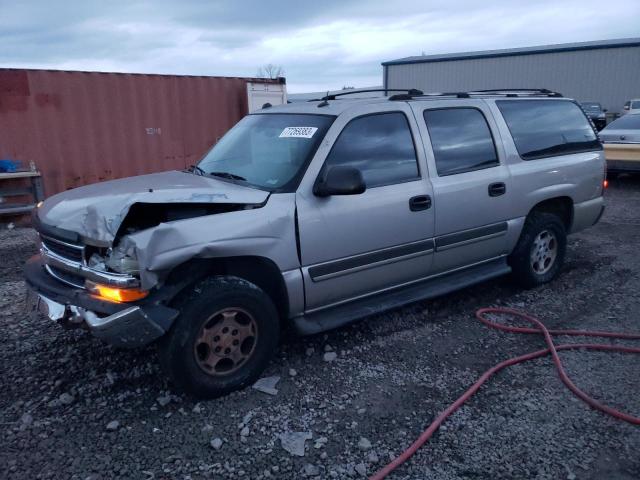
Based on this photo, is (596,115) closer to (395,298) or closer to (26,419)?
(395,298)

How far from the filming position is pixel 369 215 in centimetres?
378

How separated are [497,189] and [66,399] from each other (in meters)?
3.71

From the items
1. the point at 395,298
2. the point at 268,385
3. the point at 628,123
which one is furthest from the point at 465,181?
the point at 628,123

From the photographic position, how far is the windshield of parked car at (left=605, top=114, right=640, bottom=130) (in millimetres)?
11180

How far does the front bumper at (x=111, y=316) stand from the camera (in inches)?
115

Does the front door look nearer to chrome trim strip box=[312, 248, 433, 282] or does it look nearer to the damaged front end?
chrome trim strip box=[312, 248, 433, 282]

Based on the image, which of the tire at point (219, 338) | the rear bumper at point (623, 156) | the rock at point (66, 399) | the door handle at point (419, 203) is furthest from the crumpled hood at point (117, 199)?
the rear bumper at point (623, 156)

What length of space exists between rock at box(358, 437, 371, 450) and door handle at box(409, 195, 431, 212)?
1.78 metres

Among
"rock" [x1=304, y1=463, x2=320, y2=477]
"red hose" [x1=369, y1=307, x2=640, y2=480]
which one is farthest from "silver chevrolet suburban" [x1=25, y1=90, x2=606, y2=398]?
"rock" [x1=304, y1=463, x2=320, y2=477]

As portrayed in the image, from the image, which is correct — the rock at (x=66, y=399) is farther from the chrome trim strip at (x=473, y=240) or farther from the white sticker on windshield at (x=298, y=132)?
the chrome trim strip at (x=473, y=240)

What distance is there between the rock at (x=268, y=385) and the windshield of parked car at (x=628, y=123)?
1071cm

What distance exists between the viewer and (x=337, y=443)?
2.96 m

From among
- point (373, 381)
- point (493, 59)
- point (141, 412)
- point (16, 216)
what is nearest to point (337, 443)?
point (373, 381)

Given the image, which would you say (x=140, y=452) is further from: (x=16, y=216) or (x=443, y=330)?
(x=16, y=216)
